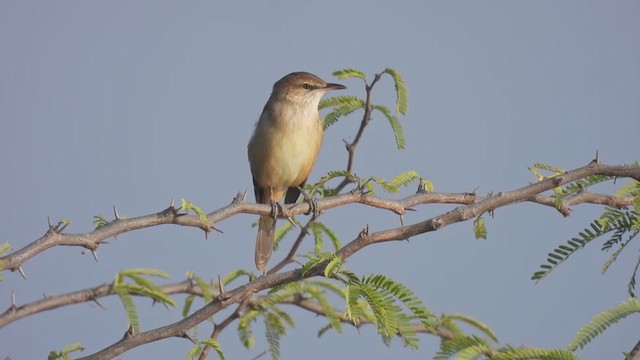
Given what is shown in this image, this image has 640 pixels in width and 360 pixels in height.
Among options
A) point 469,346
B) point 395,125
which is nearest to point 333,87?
point 395,125

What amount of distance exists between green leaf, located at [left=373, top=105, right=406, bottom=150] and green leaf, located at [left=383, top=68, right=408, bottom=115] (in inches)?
6.5

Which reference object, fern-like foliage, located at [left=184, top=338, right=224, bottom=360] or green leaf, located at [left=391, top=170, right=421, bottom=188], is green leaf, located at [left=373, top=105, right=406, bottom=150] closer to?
green leaf, located at [left=391, top=170, right=421, bottom=188]

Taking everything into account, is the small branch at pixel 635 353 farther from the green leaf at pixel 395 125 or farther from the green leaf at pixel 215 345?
the green leaf at pixel 395 125

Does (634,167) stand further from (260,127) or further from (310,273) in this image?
(260,127)

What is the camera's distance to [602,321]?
10.5ft

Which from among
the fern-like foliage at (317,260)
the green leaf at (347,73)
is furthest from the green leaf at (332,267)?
the green leaf at (347,73)

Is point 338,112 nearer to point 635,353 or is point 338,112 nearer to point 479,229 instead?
point 479,229

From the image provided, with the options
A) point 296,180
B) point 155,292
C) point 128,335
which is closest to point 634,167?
point 128,335

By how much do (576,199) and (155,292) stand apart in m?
2.19

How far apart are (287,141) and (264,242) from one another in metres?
0.95

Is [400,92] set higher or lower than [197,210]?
higher

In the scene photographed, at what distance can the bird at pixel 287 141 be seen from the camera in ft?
22.2

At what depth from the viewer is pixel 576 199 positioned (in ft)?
12.7

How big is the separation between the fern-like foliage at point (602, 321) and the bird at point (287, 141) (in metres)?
3.53
